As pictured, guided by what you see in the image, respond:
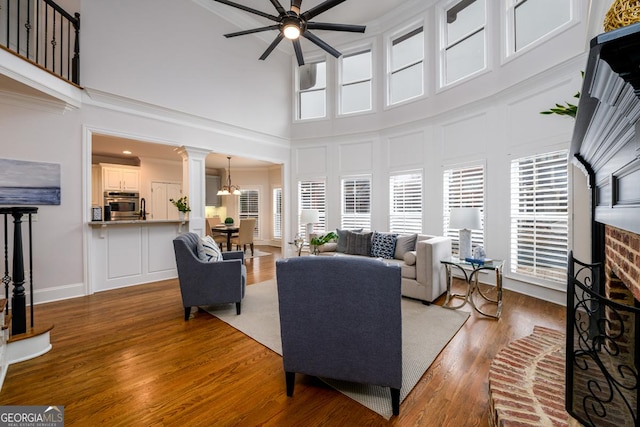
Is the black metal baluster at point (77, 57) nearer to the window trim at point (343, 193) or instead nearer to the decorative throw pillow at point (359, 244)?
the decorative throw pillow at point (359, 244)

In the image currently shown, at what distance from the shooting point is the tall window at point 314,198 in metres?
6.47

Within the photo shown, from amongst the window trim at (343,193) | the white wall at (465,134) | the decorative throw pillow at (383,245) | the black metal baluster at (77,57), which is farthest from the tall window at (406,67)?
the black metal baluster at (77,57)

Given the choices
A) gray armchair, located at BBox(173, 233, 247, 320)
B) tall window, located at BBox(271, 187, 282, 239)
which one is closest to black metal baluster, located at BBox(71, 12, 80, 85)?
gray armchair, located at BBox(173, 233, 247, 320)

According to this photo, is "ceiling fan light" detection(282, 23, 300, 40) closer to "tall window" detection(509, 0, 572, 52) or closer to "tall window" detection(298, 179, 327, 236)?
"tall window" detection(509, 0, 572, 52)

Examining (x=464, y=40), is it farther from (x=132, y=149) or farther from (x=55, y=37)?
(x=132, y=149)

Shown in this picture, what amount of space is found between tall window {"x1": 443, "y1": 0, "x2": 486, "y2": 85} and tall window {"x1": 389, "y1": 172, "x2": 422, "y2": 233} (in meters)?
1.88

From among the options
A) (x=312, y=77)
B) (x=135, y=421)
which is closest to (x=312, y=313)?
(x=135, y=421)

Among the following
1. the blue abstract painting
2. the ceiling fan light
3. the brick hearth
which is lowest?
the brick hearth

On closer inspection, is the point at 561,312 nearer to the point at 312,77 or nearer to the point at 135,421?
the point at 135,421

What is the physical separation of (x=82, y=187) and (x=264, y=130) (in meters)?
3.51

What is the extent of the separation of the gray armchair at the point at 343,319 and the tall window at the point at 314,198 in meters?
4.76

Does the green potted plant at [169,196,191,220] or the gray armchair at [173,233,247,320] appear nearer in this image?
the gray armchair at [173,233,247,320]

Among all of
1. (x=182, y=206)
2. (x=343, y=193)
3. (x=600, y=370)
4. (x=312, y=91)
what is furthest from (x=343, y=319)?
(x=312, y=91)

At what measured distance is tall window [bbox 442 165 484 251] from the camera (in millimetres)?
4316
